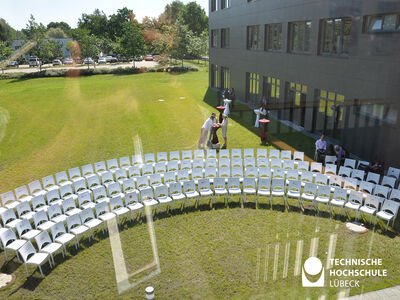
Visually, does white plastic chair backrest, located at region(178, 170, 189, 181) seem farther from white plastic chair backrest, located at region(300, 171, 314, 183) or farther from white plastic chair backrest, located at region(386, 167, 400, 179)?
white plastic chair backrest, located at region(386, 167, 400, 179)

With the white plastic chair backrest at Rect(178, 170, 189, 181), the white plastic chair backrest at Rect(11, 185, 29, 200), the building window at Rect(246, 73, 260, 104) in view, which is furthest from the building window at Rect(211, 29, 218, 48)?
the white plastic chair backrest at Rect(11, 185, 29, 200)

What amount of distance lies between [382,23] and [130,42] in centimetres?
5241

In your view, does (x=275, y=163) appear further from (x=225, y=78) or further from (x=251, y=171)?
(x=225, y=78)

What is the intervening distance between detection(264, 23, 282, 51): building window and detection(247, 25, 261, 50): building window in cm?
136

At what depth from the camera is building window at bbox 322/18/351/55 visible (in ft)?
50.9

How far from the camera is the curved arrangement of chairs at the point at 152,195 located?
9010 millimetres

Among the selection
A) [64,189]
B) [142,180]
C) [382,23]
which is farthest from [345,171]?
[64,189]

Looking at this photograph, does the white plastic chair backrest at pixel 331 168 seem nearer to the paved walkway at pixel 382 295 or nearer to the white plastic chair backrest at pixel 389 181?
the white plastic chair backrest at pixel 389 181

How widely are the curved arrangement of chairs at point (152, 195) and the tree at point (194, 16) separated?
91738mm

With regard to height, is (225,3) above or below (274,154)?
above

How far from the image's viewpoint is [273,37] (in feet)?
73.2

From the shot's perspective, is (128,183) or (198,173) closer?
(128,183)

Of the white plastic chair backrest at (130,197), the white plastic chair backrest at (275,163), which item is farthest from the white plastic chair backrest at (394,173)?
the white plastic chair backrest at (130,197)

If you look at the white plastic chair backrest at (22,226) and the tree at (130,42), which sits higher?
the tree at (130,42)
